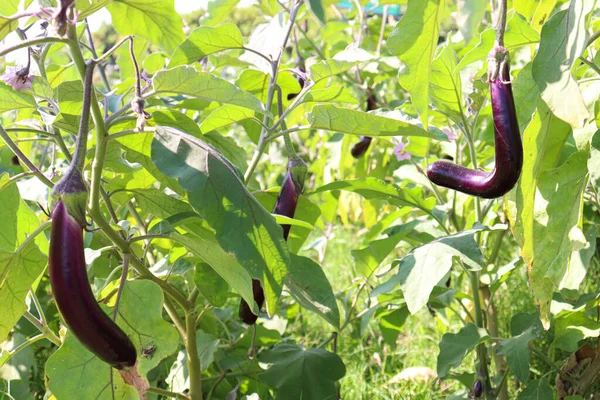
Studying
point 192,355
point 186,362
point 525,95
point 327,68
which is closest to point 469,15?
point 525,95

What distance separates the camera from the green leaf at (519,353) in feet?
3.93

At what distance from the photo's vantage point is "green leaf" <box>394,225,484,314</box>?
1.09 metres

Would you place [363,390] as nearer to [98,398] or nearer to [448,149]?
[448,149]

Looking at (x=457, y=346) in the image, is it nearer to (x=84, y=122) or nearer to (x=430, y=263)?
(x=430, y=263)

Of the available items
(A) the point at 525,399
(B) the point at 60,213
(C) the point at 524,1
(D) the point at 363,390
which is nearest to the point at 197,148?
(B) the point at 60,213

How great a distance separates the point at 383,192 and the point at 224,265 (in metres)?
0.53

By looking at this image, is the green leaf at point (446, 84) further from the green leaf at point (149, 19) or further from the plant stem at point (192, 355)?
the plant stem at point (192, 355)

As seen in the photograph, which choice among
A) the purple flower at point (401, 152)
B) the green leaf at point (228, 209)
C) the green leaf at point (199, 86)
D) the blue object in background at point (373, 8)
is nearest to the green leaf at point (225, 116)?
the green leaf at point (199, 86)

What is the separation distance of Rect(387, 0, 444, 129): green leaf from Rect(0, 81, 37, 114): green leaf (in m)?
0.55

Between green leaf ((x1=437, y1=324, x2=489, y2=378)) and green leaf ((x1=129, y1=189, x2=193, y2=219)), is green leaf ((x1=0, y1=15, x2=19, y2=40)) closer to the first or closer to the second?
green leaf ((x1=129, y1=189, x2=193, y2=219))

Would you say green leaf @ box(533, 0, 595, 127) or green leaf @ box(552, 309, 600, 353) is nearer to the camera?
green leaf @ box(533, 0, 595, 127)

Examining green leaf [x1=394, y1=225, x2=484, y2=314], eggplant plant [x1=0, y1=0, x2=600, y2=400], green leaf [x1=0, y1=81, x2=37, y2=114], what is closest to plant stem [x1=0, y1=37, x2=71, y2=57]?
eggplant plant [x1=0, y1=0, x2=600, y2=400]

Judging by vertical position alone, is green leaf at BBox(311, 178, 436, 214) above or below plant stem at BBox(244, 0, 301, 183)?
below

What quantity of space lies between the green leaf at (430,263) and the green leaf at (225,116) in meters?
0.36
